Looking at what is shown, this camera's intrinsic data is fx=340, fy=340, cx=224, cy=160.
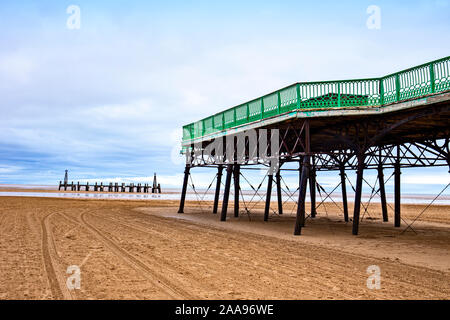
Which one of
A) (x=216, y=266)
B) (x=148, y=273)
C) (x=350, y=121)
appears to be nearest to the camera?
(x=148, y=273)

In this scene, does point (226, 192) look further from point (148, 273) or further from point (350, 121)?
point (148, 273)

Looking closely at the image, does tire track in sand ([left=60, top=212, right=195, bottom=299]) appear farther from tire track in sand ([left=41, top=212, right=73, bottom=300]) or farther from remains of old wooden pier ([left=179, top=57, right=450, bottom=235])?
remains of old wooden pier ([left=179, top=57, right=450, bottom=235])

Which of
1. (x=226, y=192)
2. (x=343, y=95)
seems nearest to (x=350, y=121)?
(x=343, y=95)

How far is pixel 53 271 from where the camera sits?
7797mm

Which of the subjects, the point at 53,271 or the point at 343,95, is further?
the point at 343,95

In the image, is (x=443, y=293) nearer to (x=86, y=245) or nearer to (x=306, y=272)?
(x=306, y=272)

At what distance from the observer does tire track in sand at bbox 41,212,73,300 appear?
6148 millimetres

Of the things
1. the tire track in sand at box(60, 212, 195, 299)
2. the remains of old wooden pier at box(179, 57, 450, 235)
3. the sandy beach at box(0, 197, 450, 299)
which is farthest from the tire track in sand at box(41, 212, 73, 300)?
the remains of old wooden pier at box(179, 57, 450, 235)

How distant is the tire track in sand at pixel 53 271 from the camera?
20.2 ft

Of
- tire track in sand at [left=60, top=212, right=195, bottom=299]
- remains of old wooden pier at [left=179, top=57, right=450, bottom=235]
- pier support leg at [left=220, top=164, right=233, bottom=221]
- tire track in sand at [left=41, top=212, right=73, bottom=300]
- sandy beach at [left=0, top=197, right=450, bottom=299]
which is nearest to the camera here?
tire track in sand at [left=41, top=212, right=73, bottom=300]

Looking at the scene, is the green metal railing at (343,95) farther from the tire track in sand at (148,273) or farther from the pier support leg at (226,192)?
the tire track in sand at (148,273)

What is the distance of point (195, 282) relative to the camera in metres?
7.04

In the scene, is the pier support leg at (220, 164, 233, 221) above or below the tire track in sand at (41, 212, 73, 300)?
above

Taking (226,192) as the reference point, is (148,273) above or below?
below
